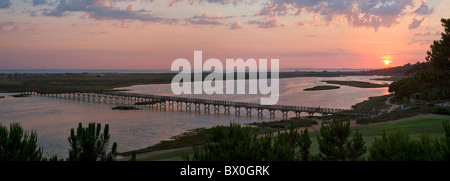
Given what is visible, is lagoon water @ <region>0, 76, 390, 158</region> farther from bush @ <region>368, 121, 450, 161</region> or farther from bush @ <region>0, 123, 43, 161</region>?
bush @ <region>368, 121, 450, 161</region>

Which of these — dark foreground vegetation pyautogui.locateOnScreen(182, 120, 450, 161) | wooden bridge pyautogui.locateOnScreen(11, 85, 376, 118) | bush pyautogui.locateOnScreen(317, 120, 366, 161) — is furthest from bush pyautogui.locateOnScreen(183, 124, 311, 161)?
wooden bridge pyautogui.locateOnScreen(11, 85, 376, 118)

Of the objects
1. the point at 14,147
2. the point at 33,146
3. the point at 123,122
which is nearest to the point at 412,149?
the point at 33,146

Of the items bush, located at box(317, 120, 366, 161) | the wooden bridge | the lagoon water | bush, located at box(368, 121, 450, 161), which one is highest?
bush, located at box(368, 121, 450, 161)

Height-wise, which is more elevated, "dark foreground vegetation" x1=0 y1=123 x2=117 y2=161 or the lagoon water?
"dark foreground vegetation" x1=0 y1=123 x2=117 y2=161

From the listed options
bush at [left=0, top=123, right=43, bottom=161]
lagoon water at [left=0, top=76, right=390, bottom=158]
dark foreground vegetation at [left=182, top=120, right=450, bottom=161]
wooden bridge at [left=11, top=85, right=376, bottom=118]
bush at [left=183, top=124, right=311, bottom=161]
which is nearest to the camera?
dark foreground vegetation at [left=182, top=120, right=450, bottom=161]

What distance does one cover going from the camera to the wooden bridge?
44.7 m

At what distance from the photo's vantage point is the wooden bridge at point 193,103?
44.7 m

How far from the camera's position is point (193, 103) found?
64.0m

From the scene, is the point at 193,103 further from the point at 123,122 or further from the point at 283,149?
the point at 283,149

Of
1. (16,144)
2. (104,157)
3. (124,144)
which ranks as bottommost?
(124,144)
